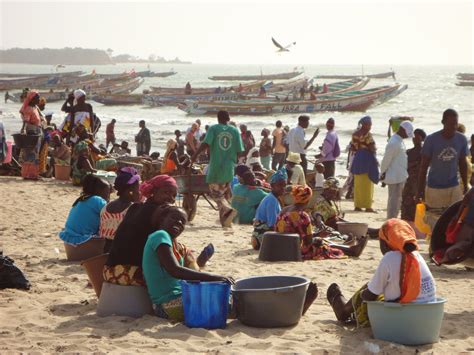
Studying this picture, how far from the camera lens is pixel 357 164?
1206cm

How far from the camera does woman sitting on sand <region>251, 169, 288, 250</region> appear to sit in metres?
8.49

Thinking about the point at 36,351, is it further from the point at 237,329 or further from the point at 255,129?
the point at 255,129

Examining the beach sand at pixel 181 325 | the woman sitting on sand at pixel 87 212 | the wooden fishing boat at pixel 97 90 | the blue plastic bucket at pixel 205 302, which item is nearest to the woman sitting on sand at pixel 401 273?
the beach sand at pixel 181 325

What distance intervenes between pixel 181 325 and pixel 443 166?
3.98 m

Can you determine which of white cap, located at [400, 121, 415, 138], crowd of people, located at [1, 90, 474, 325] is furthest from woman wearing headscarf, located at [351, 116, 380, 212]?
white cap, located at [400, 121, 415, 138]

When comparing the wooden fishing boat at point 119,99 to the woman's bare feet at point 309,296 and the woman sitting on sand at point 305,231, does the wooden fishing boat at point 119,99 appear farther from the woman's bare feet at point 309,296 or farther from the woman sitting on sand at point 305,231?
the woman's bare feet at point 309,296

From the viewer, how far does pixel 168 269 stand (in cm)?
530

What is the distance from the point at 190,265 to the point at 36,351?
123 centimetres

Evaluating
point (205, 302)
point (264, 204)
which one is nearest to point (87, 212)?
point (264, 204)

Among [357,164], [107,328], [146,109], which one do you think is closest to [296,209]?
[107,328]

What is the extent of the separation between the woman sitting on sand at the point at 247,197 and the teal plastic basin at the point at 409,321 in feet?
16.9

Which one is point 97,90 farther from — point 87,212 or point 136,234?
point 136,234

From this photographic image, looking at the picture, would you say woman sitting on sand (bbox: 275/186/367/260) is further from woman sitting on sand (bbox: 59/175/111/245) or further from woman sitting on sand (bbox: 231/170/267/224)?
woman sitting on sand (bbox: 231/170/267/224)

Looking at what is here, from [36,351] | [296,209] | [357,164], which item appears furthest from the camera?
[357,164]
